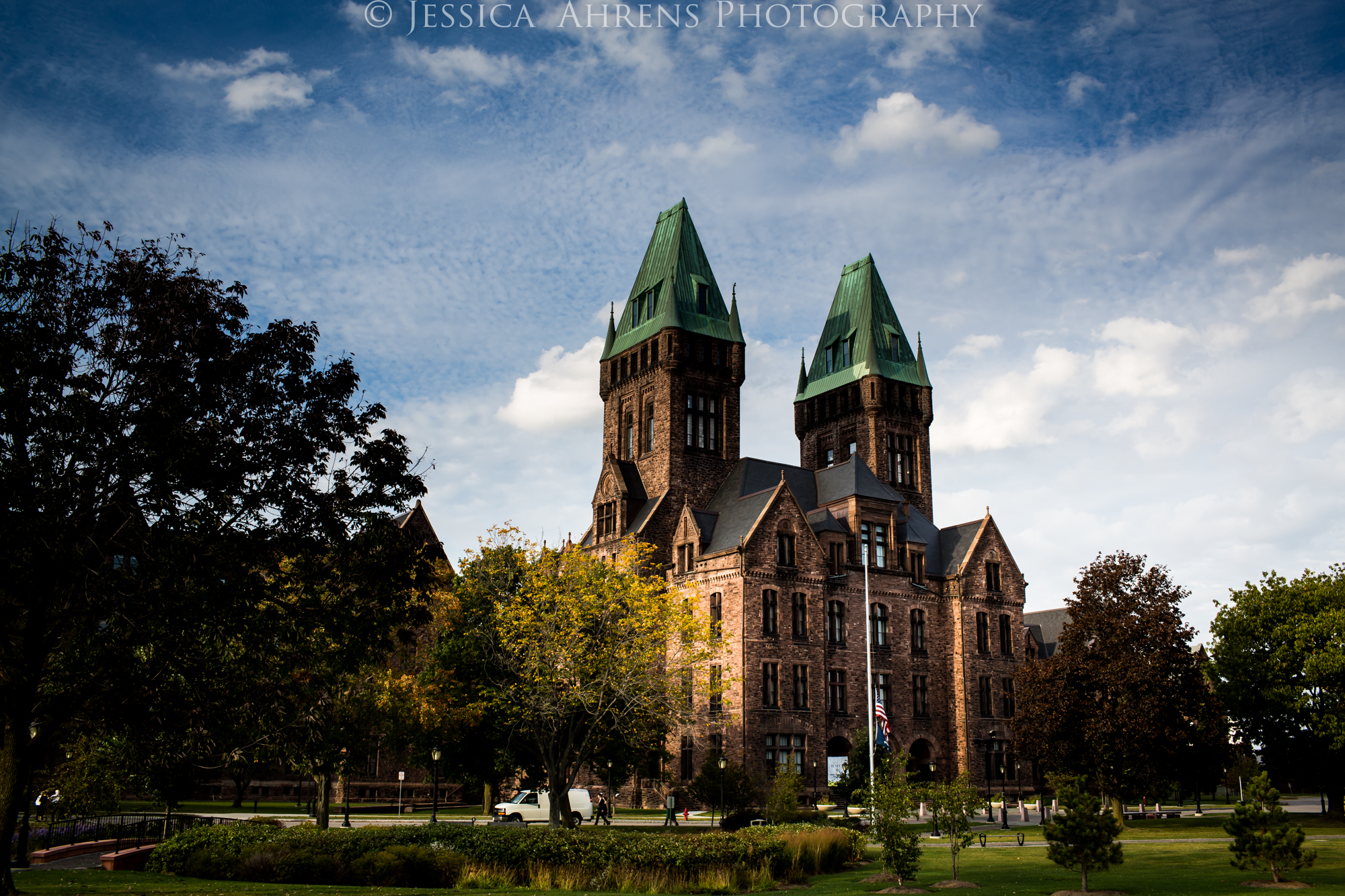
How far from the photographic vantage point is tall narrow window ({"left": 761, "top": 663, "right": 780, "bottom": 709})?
55281mm

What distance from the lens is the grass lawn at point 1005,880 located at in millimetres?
20547

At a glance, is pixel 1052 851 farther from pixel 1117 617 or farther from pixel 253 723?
pixel 1117 617

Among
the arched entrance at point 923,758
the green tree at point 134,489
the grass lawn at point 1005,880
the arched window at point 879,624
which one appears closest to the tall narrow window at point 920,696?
the arched entrance at point 923,758

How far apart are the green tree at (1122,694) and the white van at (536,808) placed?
19538 millimetres

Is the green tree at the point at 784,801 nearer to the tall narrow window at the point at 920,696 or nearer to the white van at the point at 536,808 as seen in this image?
the white van at the point at 536,808

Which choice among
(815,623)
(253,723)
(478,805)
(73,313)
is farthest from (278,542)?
(478,805)

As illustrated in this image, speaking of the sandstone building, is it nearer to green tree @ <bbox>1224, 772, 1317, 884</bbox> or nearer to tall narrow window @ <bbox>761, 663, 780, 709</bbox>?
tall narrow window @ <bbox>761, 663, 780, 709</bbox>

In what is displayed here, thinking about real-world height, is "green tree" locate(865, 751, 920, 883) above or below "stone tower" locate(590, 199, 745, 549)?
below

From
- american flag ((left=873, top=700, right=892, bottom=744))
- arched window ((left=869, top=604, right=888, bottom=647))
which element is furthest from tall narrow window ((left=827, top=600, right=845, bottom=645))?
american flag ((left=873, top=700, right=892, bottom=744))

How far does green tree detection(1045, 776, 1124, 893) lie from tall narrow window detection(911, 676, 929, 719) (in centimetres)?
4265

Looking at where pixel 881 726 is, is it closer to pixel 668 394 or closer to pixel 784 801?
pixel 784 801

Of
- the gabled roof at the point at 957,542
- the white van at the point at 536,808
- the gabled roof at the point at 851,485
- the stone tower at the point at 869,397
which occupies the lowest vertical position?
the white van at the point at 536,808

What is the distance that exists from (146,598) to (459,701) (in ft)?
77.2

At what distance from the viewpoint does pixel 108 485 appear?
19.4 meters
